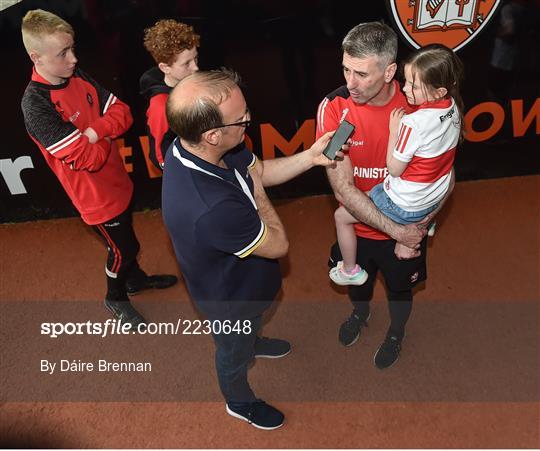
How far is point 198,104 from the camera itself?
2.34 metres

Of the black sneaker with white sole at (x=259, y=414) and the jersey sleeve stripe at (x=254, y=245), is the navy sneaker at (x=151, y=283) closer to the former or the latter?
the black sneaker with white sole at (x=259, y=414)

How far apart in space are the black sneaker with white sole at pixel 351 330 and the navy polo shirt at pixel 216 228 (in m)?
1.32

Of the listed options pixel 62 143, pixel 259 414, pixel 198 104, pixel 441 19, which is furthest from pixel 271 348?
pixel 441 19

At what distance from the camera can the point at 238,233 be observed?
2430 mm

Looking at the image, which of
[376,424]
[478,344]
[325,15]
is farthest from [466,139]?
[376,424]

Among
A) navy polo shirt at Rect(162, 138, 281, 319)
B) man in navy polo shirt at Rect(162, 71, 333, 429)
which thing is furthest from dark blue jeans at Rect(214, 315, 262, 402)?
navy polo shirt at Rect(162, 138, 281, 319)

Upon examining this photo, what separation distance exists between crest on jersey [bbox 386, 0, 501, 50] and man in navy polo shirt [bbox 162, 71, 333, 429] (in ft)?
7.04

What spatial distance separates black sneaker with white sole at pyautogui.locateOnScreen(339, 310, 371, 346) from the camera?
→ 13.2ft

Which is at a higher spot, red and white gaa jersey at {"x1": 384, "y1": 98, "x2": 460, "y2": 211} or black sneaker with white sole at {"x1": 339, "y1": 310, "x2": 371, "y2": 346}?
red and white gaa jersey at {"x1": 384, "y1": 98, "x2": 460, "y2": 211}

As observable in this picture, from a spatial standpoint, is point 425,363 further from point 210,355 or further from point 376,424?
point 210,355

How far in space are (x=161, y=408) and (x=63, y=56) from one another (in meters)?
2.31

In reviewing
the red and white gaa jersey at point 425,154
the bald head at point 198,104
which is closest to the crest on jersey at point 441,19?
the red and white gaa jersey at point 425,154

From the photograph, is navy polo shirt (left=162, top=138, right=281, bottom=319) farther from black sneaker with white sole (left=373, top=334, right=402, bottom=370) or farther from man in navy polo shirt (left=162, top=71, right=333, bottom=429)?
black sneaker with white sole (left=373, top=334, right=402, bottom=370)

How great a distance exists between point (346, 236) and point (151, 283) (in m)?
1.90
